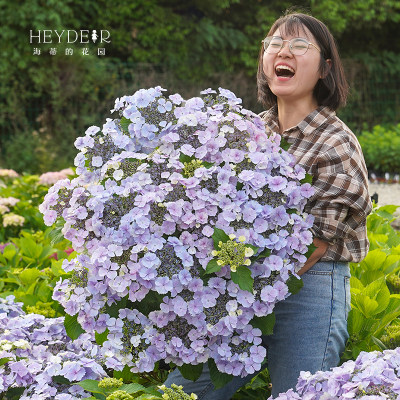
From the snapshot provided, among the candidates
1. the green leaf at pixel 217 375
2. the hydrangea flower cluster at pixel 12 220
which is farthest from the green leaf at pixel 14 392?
the hydrangea flower cluster at pixel 12 220

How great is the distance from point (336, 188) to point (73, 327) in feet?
3.10

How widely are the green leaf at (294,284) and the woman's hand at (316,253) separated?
0.10 meters

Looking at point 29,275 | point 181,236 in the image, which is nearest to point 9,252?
point 29,275

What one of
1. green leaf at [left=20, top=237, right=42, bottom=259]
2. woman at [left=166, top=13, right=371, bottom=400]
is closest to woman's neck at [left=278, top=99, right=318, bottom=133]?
woman at [left=166, top=13, right=371, bottom=400]

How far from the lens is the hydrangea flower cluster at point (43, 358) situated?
1973mm

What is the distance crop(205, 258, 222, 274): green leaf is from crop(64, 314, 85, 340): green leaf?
20.5 inches

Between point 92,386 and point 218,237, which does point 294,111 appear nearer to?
point 218,237

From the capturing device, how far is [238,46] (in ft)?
42.9

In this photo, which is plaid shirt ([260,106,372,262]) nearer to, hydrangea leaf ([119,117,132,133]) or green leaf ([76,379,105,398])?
hydrangea leaf ([119,117,132,133])

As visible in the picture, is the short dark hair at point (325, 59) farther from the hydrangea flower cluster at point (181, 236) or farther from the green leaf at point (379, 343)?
the green leaf at point (379, 343)

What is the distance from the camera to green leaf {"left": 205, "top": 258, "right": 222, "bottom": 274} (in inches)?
72.1

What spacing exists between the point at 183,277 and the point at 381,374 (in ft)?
1.91

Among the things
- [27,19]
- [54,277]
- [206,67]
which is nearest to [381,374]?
[54,277]

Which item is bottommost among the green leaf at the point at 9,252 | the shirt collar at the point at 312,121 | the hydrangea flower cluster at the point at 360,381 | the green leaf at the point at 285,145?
the green leaf at the point at 9,252
